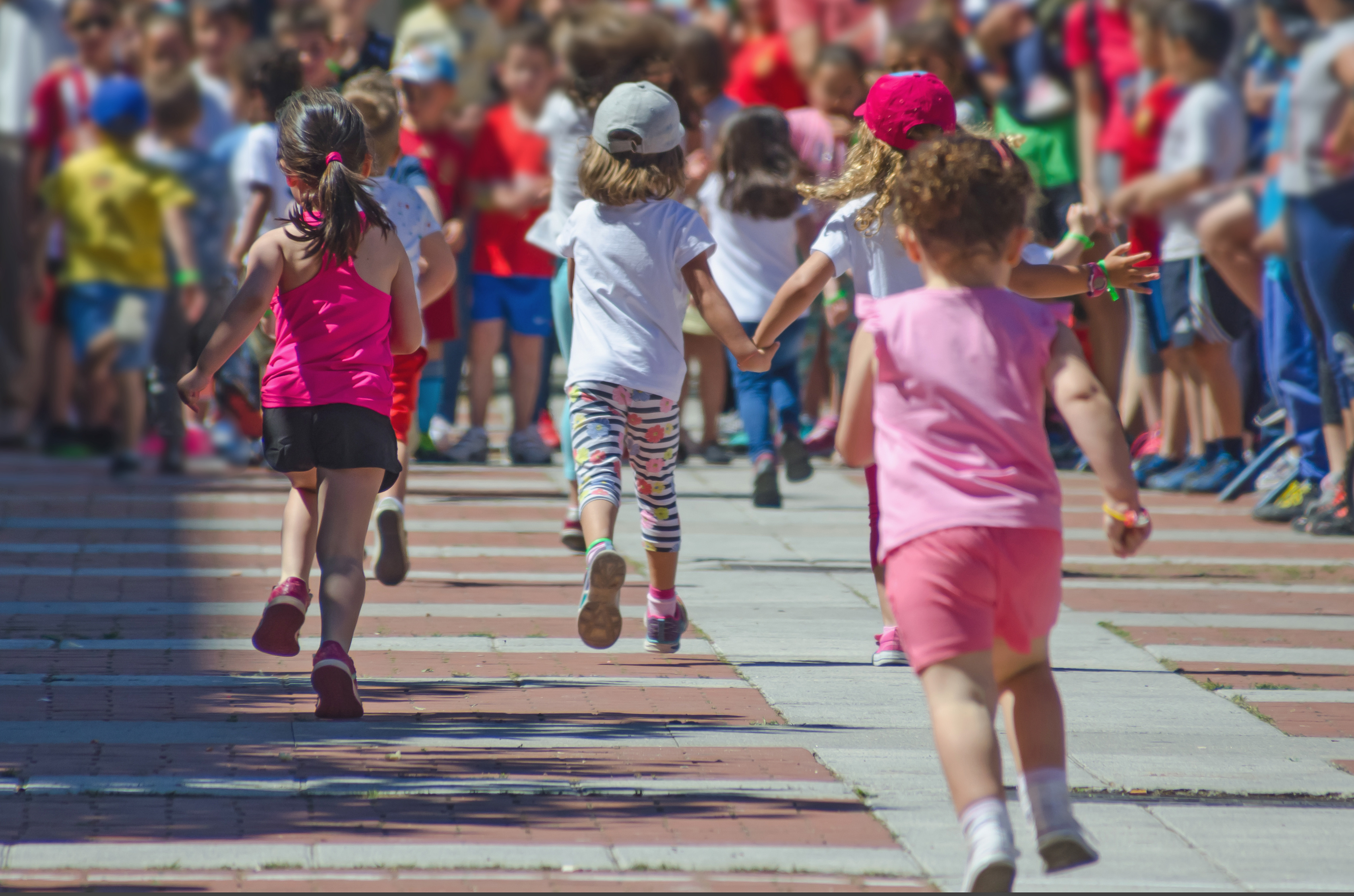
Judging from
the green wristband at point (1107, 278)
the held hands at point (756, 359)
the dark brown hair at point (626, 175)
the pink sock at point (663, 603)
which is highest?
the dark brown hair at point (626, 175)

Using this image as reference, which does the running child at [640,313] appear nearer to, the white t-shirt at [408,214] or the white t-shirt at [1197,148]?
the white t-shirt at [408,214]

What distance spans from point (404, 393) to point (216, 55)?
18.8 feet

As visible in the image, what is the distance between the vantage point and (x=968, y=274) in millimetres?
3975

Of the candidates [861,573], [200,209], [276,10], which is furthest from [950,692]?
[276,10]

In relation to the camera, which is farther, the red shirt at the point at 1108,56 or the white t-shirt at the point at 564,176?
the red shirt at the point at 1108,56

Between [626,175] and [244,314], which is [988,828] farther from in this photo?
[626,175]

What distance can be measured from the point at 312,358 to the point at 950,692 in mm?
2442

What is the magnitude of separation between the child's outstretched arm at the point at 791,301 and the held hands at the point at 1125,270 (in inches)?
36.3

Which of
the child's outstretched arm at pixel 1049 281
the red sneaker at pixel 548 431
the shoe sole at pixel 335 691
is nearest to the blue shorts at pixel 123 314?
the red sneaker at pixel 548 431

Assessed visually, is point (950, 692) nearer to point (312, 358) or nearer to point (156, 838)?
point (156, 838)

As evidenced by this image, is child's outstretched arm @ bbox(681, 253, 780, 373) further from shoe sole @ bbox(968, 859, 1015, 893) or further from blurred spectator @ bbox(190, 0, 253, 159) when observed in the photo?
blurred spectator @ bbox(190, 0, 253, 159)

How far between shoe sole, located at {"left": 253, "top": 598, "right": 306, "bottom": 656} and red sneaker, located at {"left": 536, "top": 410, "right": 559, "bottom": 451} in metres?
7.28

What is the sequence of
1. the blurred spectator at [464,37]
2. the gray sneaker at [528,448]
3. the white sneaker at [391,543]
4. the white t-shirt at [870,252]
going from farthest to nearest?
1. the blurred spectator at [464,37]
2. the gray sneaker at [528,448]
3. the white sneaker at [391,543]
4. the white t-shirt at [870,252]

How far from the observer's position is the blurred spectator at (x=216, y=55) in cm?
1206
